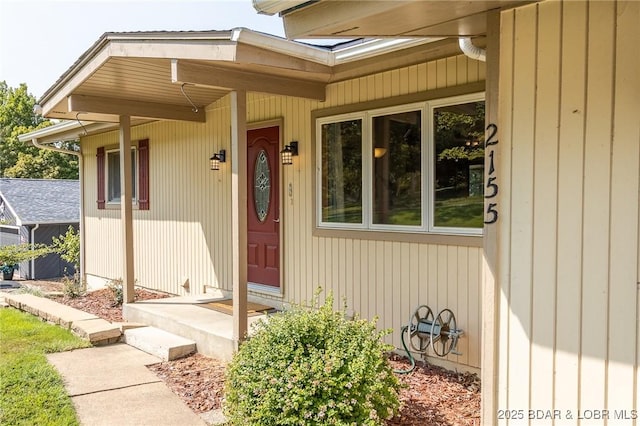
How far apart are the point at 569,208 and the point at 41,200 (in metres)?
17.6

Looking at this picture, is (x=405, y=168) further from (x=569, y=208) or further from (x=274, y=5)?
(x=274, y=5)

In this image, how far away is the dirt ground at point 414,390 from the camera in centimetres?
321

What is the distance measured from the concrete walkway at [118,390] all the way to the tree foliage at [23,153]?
2323 centimetres

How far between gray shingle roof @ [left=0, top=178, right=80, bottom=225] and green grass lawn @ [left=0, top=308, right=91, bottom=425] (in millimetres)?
10033

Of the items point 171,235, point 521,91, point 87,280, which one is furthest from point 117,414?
point 87,280

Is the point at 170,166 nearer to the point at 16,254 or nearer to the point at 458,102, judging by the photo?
the point at 458,102

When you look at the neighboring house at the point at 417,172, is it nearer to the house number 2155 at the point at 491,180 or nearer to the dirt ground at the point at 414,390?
the house number 2155 at the point at 491,180

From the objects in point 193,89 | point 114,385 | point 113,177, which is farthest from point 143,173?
point 114,385

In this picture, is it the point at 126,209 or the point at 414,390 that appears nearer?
the point at 414,390

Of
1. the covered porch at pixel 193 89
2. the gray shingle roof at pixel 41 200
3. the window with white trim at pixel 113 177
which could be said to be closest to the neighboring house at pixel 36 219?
the gray shingle roof at pixel 41 200

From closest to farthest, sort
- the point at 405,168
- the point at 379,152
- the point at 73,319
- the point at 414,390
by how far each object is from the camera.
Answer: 1. the point at 414,390
2. the point at 405,168
3. the point at 379,152
4. the point at 73,319

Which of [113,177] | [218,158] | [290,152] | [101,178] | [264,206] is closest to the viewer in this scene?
[290,152]

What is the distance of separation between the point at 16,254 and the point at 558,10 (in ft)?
42.6

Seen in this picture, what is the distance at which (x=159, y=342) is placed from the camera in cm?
491
